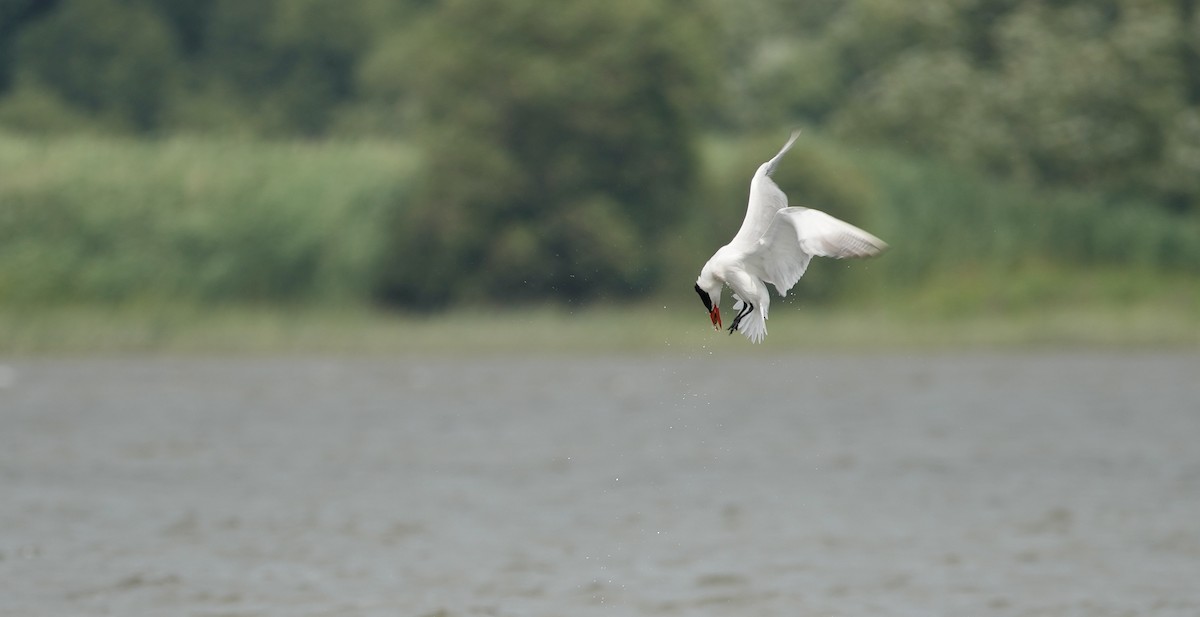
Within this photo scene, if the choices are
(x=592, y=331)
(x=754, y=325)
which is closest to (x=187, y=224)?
(x=592, y=331)

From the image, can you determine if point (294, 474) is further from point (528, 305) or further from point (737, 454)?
point (528, 305)

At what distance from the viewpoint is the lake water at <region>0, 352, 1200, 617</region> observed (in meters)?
17.4

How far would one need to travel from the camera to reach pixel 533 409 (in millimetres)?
32125

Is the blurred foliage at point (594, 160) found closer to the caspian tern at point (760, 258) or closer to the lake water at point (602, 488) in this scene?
the lake water at point (602, 488)

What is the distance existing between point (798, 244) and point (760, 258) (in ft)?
0.79

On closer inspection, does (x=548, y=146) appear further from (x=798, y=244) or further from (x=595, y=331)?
(x=798, y=244)

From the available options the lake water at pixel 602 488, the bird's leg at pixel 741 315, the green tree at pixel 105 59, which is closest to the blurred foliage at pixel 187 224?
the lake water at pixel 602 488

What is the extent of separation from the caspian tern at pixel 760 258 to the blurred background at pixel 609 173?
2682 centimetres

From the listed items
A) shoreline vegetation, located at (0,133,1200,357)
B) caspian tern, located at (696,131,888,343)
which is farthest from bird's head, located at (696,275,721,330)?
shoreline vegetation, located at (0,133,1200,357)

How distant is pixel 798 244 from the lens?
12.1 m

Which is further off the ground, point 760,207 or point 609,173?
point 609,173

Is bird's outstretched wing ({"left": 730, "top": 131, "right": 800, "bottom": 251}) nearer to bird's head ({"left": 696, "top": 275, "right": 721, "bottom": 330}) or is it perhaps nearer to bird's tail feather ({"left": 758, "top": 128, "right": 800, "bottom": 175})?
bird's tail feather ({"left": 758, "top": 128, "right": 800, "bottom": 175})

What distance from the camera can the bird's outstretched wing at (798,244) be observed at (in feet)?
37.1

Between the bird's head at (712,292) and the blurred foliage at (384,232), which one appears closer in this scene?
the bird's head at (712,292)
